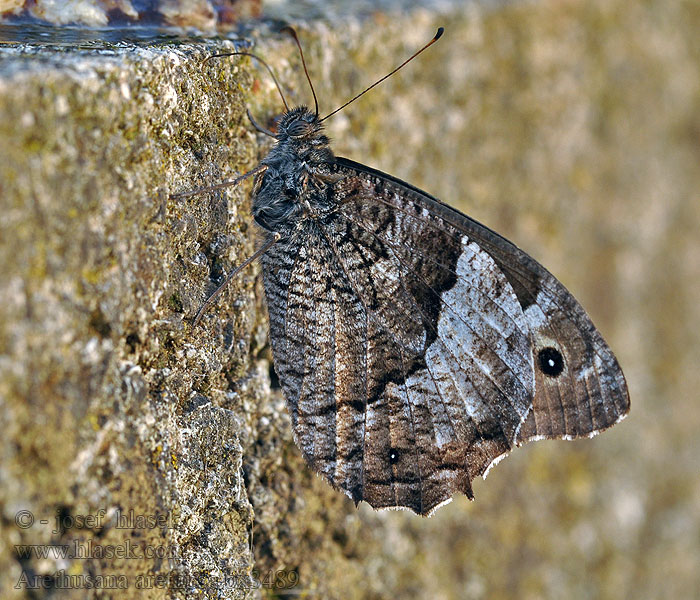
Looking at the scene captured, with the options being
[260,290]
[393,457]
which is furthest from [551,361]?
[260,290]

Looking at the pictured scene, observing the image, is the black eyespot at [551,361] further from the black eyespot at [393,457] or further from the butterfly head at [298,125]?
the butterfly head at [298,125]

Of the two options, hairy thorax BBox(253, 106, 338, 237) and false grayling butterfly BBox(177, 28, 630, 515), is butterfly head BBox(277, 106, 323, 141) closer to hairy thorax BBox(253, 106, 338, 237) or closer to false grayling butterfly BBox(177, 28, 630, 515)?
hairy thorax BBox(253, 106, 338, 237)

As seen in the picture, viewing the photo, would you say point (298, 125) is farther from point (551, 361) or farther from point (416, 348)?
point (551, 361)

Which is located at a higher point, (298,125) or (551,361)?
(298,125)

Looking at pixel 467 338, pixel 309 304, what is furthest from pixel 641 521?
pixel 309 304

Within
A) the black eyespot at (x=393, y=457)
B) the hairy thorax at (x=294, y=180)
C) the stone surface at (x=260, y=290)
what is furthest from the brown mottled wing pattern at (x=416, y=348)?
the stone surface at (x=260, y=290)

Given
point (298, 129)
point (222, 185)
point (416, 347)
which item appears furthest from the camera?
point (298, 129)
